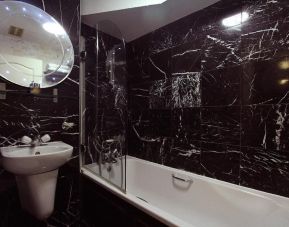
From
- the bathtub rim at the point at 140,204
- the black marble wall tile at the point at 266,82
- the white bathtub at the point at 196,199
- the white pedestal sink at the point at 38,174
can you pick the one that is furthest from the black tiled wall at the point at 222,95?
the white pedestal sink at the point at 38,174

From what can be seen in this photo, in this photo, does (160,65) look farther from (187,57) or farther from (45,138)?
(45,138)

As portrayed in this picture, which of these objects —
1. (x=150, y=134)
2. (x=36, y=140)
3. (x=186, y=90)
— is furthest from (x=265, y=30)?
(x=36, y=140)

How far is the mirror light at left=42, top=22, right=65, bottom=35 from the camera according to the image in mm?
1640

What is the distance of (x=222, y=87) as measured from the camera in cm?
157

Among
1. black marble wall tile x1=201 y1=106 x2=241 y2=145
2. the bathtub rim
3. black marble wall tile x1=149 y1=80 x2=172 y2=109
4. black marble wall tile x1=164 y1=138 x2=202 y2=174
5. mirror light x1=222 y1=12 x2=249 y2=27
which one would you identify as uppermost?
mirror light x1=222 y1=12 x2=249 y2=27

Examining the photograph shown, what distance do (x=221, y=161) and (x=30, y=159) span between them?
152cm

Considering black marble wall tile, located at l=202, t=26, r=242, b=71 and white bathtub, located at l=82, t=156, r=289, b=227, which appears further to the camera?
black marble wall tile, located at l=202, t=26, r=242, b=71

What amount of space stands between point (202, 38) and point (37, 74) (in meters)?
1.59

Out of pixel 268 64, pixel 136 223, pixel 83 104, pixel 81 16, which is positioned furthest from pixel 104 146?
pixel 268 64

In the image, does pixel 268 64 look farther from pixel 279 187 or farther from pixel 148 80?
pixel 148 80

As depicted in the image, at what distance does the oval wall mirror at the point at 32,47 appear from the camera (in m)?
1.45

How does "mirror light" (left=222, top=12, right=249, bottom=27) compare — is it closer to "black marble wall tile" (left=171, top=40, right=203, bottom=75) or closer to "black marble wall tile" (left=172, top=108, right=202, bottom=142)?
"black marble wall tile" (left=171, top=40, right=203, bottom=75)

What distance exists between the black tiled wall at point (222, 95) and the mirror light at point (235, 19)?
0.11 feet

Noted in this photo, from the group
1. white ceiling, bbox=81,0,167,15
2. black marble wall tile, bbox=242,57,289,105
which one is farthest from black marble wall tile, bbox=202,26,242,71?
white ceiling, bbox=81,0,167,15
